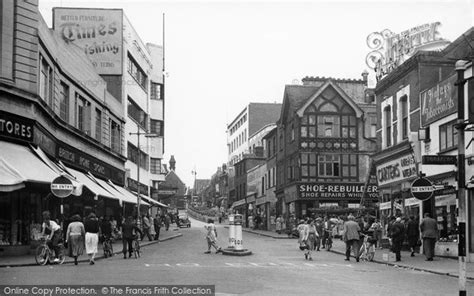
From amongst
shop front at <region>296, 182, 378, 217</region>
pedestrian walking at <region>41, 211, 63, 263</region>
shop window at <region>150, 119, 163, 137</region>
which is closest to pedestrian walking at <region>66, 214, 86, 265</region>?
pedestrian walking at <region>41, 211, 63, 263</region>

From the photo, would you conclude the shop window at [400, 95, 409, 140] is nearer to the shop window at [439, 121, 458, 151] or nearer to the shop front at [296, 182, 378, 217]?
the shop window at [439, 121, 458, 151]

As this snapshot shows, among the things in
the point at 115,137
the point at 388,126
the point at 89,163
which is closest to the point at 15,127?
the point at 89,163

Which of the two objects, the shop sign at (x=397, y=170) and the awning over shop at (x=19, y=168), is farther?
the shop sign at (x=397, y=170)

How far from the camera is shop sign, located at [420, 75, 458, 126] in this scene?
24.8 meters

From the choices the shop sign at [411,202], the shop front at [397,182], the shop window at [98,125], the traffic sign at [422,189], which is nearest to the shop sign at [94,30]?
the shop window at [98,125]

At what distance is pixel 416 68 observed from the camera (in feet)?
96.6

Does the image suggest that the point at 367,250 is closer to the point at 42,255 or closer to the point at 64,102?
the point at 42,255

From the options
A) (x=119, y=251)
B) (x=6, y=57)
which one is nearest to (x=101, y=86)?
(x=119, y=251)

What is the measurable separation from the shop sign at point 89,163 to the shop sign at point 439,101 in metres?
16.4

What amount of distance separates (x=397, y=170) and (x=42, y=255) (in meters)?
17.7

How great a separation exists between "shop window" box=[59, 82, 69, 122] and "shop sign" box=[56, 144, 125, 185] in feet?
5.78

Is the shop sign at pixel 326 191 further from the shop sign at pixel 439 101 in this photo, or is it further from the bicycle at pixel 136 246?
the bicycle at pixel 136 246

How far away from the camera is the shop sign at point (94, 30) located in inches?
1747

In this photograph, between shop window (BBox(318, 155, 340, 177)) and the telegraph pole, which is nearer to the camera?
the telegraph pole
